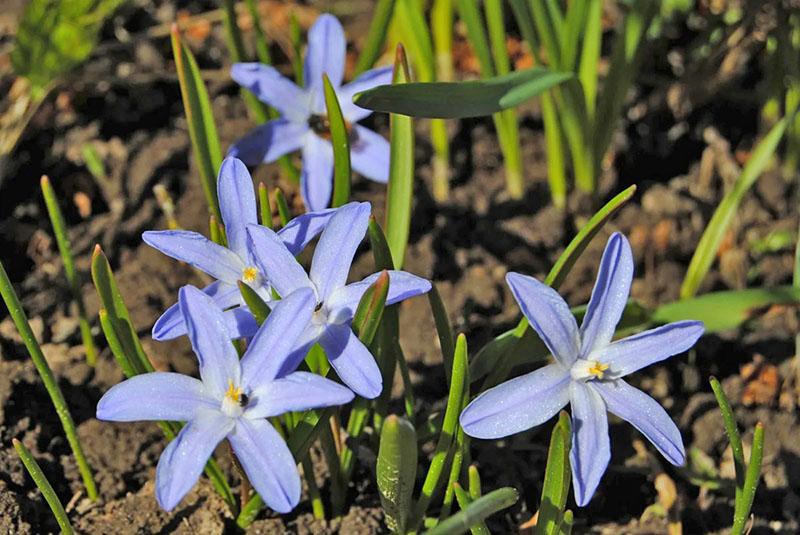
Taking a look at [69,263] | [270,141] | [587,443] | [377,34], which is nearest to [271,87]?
[270,141]

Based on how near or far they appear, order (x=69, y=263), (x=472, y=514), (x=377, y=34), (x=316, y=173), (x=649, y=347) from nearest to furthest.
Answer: (x=472, y=514) → (x=649, y=347) → (x=69, y=263) → (x=316, y=173) → (x=377, y=34)

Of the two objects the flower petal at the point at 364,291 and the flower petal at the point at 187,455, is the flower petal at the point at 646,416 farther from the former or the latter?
the flower petal at the point at 187,455

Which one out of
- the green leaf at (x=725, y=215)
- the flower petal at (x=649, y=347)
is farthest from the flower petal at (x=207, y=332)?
the green leaf at (x=725, y=215)

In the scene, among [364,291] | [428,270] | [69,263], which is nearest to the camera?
[364,291]

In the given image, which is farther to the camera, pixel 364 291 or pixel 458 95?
pixel 458 95

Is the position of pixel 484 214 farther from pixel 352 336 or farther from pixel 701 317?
pixel 352 336

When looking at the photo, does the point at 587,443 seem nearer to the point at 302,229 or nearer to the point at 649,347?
the point at 649,347

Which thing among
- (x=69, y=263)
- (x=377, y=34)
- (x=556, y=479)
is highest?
(x=377, y=34)
